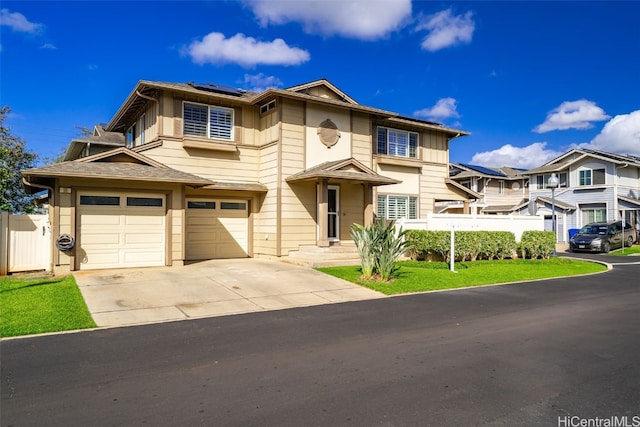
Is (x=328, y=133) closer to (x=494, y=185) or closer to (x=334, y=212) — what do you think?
(x=334, y=212)

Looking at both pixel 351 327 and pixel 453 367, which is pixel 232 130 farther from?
pixel 453 367

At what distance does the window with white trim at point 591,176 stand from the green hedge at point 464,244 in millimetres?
19371

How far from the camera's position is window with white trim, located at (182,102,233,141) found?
15681 mm

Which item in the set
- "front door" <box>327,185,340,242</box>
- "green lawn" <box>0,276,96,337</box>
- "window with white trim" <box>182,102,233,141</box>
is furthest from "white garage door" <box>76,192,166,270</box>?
"front door" <box>327,185,340,242</box>

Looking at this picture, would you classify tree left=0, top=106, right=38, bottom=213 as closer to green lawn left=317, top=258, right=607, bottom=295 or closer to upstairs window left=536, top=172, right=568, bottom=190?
green lawn left=317, top=258, right=607, bottom=295

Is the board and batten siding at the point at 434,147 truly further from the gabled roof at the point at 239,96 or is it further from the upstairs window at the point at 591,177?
the upstairs window at the point at 591,177

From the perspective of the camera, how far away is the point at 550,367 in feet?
17.3

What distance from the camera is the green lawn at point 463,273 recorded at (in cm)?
1159

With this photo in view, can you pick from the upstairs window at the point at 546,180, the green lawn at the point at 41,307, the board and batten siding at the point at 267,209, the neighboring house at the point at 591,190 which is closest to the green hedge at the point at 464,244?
the board and batten siding at the point at 267,209

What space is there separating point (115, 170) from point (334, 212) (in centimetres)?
795

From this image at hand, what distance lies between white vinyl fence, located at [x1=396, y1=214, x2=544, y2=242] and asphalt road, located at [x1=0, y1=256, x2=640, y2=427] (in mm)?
8440

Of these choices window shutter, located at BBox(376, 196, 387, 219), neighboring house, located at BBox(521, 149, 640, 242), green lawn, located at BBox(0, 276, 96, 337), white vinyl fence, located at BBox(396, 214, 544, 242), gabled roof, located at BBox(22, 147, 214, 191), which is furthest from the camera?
neighboring house, located at BBox(521, 149, 640, 242)

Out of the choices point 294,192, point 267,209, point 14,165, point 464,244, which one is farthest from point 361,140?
point 14,165

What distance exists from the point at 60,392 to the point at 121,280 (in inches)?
281
